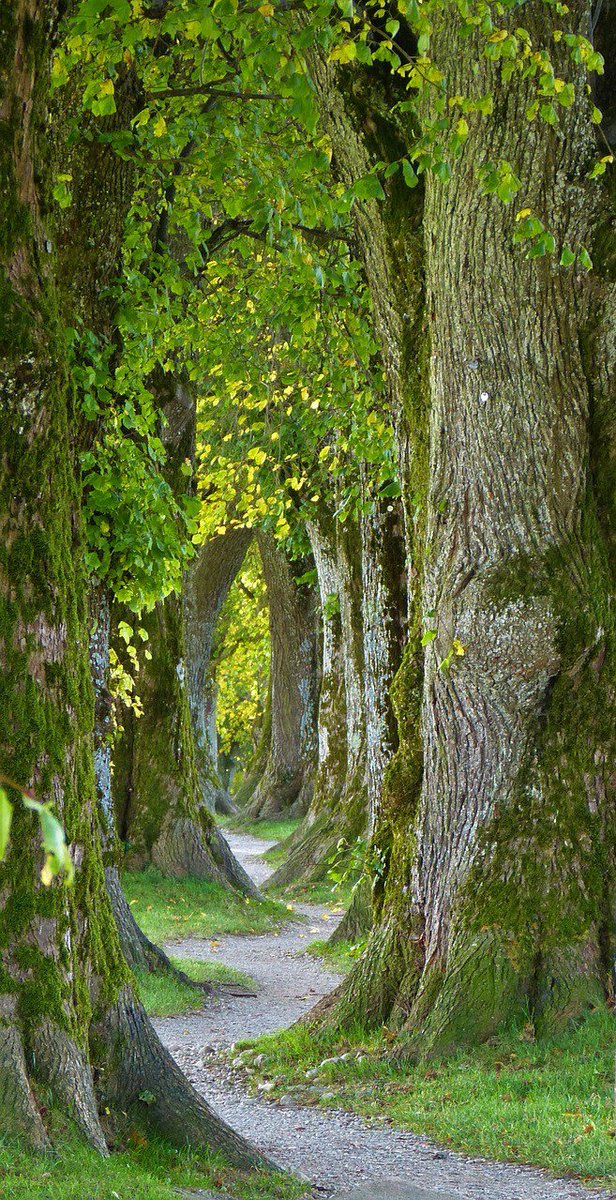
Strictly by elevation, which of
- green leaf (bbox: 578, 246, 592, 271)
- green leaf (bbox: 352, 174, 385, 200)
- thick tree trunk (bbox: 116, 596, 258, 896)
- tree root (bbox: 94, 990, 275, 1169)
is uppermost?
green leaf (bbox: 352, 174, 385, 200)

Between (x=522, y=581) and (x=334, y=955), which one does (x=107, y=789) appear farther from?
(x=522, y=581)

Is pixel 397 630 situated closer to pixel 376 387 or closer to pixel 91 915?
pixel 376 387

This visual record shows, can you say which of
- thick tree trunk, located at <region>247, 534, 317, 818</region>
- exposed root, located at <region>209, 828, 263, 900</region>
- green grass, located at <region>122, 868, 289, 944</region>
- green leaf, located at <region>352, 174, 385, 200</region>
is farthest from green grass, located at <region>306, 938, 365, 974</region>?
thick tree trunk, located at <region>247, 534, 317, 818</region>

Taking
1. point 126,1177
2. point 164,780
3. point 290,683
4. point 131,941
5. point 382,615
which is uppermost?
point 290,683

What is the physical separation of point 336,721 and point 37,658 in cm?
1372

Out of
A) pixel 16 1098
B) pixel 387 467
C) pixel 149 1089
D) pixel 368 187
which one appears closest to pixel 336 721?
pixel 387 467

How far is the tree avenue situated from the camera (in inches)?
196

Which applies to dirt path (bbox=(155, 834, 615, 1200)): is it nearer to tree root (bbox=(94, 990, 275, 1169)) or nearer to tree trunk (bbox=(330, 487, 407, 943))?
tree root (bbox=(94, 990, 275, 1169))

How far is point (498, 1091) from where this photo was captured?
23.1 ft

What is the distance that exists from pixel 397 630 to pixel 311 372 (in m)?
4.28

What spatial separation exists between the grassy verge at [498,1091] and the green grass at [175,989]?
2.31 metres

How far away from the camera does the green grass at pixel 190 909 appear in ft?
47.2

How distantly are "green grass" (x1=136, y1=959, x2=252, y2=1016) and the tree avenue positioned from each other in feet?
1.76

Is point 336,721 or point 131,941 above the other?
point 336,721
